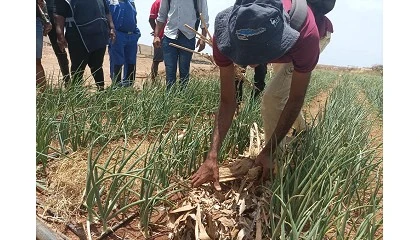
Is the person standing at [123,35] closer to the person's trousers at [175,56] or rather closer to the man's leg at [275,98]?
the person's trousers at [175,56]

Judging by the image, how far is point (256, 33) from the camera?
1.19 m

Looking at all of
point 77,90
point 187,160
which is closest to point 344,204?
point 187,160

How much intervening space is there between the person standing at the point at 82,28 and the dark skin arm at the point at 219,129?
1560mm

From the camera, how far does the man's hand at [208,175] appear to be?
4.67ft

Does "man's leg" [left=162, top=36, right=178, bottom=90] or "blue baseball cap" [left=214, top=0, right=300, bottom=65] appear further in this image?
"man's leg" [left=162, top=36, right=178, bottom=90]

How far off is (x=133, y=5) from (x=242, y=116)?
84.8 inches

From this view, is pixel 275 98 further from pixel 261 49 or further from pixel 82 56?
pixel 82 56

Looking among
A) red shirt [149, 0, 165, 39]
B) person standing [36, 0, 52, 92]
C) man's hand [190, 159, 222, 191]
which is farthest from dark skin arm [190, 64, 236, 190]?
red shirt [149, 0, 165, 39]

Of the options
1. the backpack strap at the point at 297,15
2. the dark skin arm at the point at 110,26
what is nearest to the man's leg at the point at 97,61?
the dark skin arm at the point at 110,26

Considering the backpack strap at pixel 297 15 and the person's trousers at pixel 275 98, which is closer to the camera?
the backpack strap at pixel 297 15

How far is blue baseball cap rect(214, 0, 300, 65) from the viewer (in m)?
1.19

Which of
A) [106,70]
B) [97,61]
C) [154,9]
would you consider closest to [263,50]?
[97,61]

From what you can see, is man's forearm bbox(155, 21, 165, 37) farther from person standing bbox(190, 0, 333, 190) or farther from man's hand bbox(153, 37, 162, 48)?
person standing bbox(190, 0, 333, 190)

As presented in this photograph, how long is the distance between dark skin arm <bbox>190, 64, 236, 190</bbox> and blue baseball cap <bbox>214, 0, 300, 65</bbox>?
263mm
